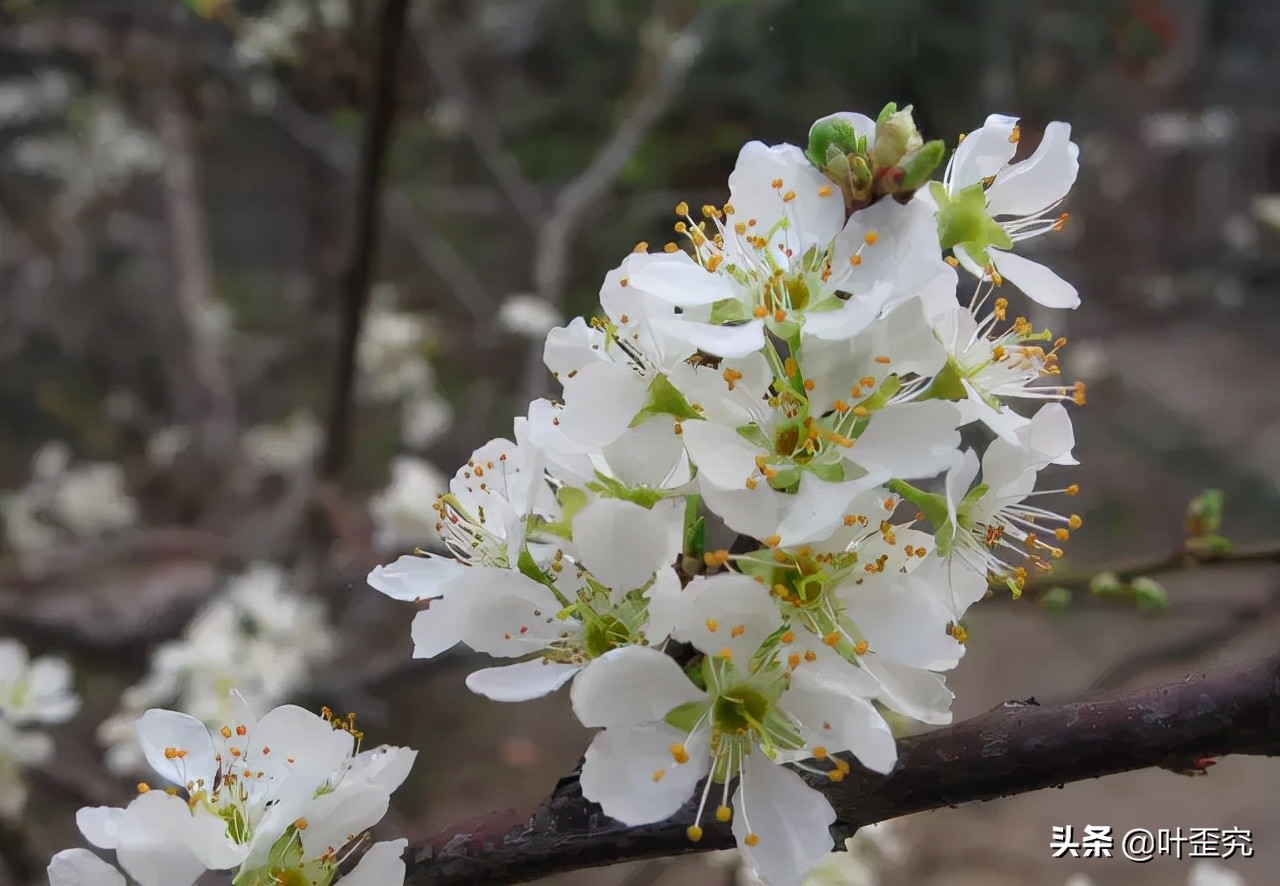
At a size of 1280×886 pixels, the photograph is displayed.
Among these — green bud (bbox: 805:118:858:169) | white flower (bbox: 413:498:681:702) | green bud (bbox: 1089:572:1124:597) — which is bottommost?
white flower (bbox: 413:498:681:702)

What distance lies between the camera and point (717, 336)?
1.13 ft

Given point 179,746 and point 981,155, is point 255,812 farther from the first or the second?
point 981,155

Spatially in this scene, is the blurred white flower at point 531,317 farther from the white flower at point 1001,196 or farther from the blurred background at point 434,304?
the white flower at point 1001,196

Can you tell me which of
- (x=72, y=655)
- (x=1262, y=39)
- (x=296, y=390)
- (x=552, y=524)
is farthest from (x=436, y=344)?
(x=1262, y=39)

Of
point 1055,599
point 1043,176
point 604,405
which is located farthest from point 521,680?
point 1055,599

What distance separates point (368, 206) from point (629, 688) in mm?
974

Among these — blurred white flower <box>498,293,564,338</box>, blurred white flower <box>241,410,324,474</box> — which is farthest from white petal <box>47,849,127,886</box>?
blurred white flower <box>241,410,324,474</box>

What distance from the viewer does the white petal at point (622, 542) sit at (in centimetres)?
34

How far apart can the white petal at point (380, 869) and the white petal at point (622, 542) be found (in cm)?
16

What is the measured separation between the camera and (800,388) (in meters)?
0.37

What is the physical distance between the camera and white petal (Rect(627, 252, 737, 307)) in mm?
356

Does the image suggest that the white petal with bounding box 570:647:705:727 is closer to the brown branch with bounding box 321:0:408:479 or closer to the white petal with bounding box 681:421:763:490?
the white petal with bounding box 681:421:763:490

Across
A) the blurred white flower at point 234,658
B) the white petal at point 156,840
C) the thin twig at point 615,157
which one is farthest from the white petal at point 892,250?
the thin twig at point 615,157

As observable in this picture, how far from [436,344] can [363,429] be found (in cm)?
27
